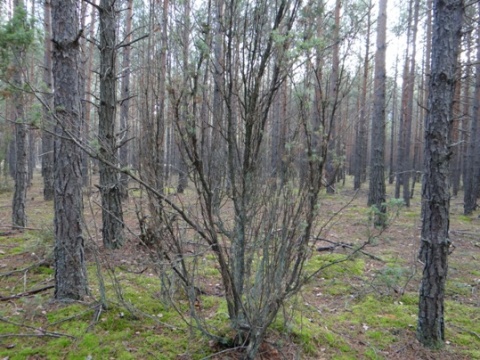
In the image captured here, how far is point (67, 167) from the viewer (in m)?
3.52

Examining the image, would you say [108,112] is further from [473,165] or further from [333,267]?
[473,165]

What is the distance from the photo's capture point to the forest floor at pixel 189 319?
9.77ft

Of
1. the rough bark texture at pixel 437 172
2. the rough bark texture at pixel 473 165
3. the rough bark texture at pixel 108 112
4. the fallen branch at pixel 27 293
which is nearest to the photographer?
the rough bark texture at pixel 437 172

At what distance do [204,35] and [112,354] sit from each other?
2.57 metres

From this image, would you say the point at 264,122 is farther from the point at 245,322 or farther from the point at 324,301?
the point at 324,301

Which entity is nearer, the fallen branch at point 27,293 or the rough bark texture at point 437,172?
the rough bark texture at point 437,172

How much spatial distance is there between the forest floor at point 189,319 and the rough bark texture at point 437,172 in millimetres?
189

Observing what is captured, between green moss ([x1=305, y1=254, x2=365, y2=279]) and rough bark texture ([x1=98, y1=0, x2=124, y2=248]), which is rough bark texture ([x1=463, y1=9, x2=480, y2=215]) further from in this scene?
rough bark texture ([x1=98, y1=0, x2=124, y2=248])

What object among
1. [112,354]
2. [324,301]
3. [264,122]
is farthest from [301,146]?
[324,301]

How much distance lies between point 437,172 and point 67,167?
355cm

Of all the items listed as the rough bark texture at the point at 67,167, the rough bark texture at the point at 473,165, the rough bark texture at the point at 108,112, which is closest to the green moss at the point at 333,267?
the rough bark texture at the point at 108,112

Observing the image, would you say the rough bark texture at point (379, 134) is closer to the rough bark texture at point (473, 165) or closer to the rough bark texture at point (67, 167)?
the rough bark texture at point (473, 165)

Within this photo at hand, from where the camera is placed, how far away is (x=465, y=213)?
40.0 feet

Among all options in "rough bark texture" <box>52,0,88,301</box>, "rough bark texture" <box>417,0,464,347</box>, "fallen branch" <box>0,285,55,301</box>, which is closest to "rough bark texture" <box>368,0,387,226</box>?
"rough bark texture" <box>417,0,464,347</box>
